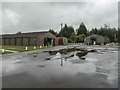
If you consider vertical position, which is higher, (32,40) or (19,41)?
(32,40)

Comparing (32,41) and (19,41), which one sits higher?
(19,41)

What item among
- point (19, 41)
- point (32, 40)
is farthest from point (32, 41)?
point (19, 41)

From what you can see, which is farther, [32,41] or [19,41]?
[19,41]

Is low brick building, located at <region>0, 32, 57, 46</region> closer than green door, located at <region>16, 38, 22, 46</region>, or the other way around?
low brick building, located at <region>0, 32, 57, 46</region>

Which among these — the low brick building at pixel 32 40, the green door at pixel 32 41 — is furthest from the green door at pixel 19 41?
the green door at pixel 32 41

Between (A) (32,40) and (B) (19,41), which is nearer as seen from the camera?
(A) (32,40)

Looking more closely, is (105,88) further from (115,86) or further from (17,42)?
(17,42)

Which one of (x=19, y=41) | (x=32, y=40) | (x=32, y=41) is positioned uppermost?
(x=32, y=40)

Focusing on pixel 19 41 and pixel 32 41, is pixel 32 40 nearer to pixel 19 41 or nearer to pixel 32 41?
pixel 32 41

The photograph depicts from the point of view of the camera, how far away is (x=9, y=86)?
14.2 feet

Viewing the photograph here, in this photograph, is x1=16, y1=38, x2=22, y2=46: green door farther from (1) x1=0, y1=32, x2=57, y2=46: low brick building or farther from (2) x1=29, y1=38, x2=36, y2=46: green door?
(2) x1=29, y1=38, x2=36, y2=46: green door

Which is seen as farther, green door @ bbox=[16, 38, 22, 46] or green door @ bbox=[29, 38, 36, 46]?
green door @ bbox=[16, 38, 22, 46]

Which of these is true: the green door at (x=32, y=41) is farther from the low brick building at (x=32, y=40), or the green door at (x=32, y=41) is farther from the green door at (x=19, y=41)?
the green door at (x=19, y=41)

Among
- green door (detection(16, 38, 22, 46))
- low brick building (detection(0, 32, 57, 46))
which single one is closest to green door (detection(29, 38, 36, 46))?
low brick building (detection(0, 32, 57, 46))
